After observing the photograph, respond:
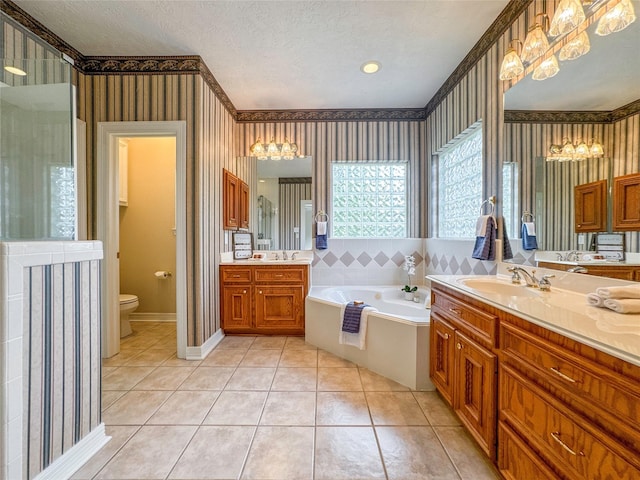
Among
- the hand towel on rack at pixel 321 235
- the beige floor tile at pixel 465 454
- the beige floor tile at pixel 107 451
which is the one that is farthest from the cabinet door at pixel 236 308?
the beige floor tile at pixel 465 454

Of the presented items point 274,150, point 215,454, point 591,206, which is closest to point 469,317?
point 591,206

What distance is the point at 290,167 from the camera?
144 inches

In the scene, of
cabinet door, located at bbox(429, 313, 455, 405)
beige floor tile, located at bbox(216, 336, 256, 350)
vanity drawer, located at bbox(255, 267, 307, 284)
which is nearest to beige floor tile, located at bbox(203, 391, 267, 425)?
beige floor tile, located at bbox(216, 336, 256, 350)

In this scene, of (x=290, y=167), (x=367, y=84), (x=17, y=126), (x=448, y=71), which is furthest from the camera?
(x=290, y=167)

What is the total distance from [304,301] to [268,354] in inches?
26.6

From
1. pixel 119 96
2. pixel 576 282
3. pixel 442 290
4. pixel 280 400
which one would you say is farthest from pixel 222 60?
pixel 576 282

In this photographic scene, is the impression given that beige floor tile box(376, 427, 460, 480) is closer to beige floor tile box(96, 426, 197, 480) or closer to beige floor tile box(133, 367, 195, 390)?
beige floor tile box(96, 426, 197, 480)

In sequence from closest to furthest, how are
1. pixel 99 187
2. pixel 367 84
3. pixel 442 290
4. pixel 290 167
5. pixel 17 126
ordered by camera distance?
pixel 17 126
pixel 442 290
pixel 99 187
pixel 367 84
pixel 290 167

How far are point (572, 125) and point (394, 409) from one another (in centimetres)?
194

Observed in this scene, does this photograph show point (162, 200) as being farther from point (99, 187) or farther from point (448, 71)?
point (448, 71)

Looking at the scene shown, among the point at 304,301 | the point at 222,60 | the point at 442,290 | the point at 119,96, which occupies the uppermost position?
the point at 222,60

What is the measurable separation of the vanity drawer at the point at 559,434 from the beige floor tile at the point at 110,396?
233 cm

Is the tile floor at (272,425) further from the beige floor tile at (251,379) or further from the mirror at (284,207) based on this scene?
the mirror at (284,207)

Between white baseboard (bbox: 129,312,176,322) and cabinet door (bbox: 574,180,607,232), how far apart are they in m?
4.17
